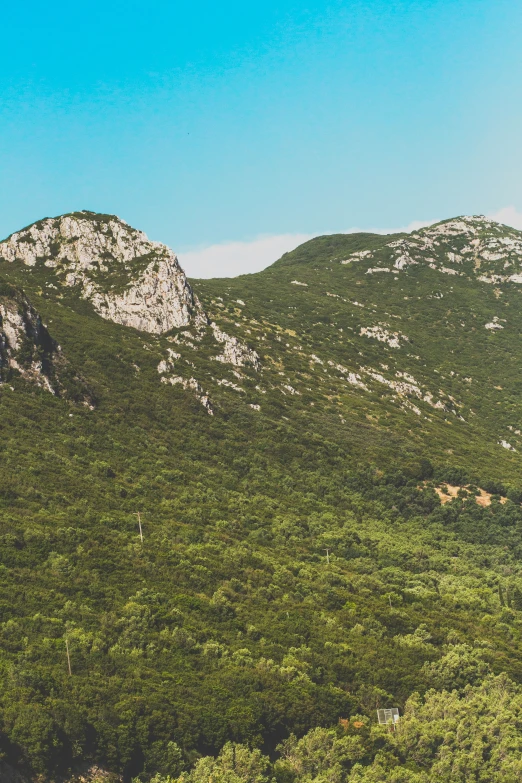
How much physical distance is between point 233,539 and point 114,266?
8897 centimetres

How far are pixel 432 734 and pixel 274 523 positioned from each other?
4244cm

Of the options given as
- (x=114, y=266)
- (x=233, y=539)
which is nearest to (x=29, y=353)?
(x=233, y=539)

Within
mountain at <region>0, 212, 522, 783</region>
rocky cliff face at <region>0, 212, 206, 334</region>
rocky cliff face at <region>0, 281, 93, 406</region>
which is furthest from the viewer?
rocky cliff face at <region>0, 212, 206, 334</region>

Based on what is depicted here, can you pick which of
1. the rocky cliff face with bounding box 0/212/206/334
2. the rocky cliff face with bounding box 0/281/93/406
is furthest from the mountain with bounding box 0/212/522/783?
the rocky cliff face with bounding box 0/212/206/334

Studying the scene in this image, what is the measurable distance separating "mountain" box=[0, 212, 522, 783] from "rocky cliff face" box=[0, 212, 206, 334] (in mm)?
633

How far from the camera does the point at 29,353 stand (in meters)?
97.1

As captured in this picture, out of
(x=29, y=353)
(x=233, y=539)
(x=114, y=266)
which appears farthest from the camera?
(x=114, y=266)

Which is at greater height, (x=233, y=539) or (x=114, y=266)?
(x=114, y=266)

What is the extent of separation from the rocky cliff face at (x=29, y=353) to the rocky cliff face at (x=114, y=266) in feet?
109

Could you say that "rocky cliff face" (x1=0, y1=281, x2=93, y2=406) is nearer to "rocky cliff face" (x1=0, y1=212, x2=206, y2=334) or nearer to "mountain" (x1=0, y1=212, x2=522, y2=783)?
"mountain" (x1=0, y1=212, x2=522, y2=783)

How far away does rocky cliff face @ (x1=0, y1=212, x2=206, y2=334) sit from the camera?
445ft

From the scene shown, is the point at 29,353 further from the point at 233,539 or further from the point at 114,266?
the point at 114,266

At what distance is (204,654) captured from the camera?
4753 centimetres

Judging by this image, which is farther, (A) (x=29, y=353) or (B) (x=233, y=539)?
(A) (x=29, y=353)
